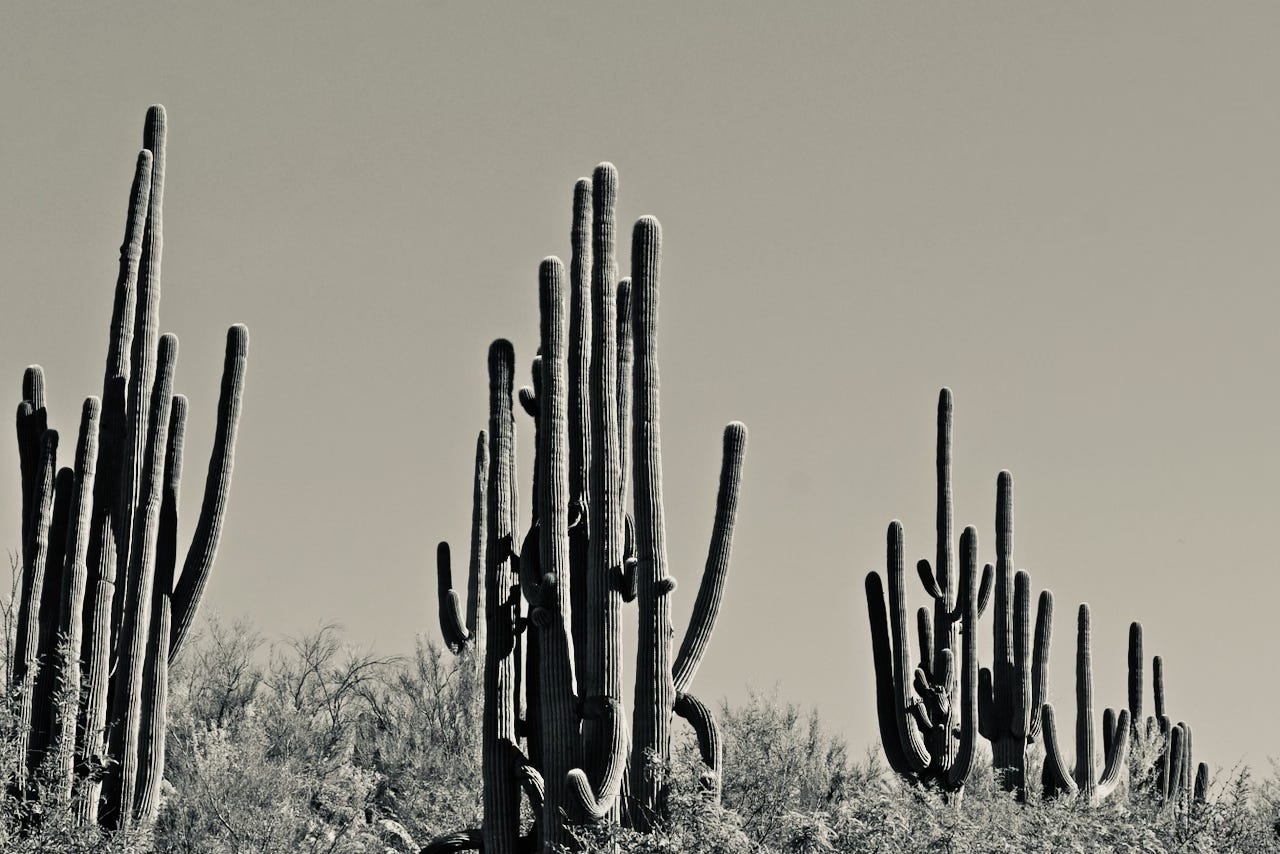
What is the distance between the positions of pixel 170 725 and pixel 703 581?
13.9 metres

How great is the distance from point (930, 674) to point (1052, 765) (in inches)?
97.7

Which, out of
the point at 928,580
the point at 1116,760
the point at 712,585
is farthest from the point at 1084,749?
the point at 712,585

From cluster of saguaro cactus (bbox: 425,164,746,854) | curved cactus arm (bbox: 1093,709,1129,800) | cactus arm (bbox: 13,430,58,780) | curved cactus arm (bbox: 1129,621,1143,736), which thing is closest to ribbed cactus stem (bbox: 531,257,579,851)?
cluster of saguaro cactus (bbox: 425,164,746,854)

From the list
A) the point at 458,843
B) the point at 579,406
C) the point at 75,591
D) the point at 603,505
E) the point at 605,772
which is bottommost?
the point at 458,843

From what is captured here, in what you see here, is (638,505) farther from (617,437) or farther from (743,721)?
(743,721)

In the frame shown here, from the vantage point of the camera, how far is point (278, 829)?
20781 mm

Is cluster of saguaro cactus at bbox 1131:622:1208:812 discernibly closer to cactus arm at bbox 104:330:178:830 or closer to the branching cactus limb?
the branching cactus limb

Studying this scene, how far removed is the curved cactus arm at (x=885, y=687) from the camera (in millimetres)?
22406

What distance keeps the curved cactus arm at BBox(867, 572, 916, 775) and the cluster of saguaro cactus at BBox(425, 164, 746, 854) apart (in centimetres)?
758

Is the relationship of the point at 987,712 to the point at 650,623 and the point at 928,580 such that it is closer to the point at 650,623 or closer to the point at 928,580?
the point at 928,580

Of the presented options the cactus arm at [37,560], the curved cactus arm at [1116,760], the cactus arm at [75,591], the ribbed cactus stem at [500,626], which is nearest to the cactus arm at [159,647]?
the cactus arm at [75,591]

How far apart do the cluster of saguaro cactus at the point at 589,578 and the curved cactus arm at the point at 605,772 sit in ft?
0.04

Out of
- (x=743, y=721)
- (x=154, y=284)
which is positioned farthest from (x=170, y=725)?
Answer: (x=154, y=284)

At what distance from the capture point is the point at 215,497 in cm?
1547
